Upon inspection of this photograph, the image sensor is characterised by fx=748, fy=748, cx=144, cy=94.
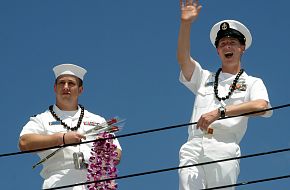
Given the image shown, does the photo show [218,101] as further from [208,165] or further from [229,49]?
[208,165]

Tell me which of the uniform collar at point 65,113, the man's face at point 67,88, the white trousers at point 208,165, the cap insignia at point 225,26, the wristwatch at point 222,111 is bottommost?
the white trousers at point 208,165

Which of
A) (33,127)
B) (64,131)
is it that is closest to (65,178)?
(64,131)

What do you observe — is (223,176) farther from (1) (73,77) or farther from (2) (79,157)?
(1) (73,77)

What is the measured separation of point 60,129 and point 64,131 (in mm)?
59

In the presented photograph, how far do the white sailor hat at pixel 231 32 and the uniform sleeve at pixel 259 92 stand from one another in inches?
21.6

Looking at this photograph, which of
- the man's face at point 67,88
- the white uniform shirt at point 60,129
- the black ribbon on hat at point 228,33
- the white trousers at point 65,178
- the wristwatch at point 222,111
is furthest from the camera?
→ the man's face at point 67,88

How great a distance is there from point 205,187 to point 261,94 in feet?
3.68

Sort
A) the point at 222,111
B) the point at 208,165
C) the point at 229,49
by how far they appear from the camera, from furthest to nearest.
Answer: the point at 229,49
the point at 208,165
the point at 222,111

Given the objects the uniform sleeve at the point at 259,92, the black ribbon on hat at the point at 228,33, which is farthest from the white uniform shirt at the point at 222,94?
the black ribbon on hat at the point at 228,33

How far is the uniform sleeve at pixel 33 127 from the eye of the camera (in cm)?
792

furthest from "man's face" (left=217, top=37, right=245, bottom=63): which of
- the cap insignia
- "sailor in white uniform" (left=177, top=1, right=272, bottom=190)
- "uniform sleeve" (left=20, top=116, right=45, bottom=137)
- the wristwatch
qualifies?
"uniform sleeve" (left=20, top=116, right=45, bottom=137)

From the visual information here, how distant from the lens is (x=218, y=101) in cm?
778

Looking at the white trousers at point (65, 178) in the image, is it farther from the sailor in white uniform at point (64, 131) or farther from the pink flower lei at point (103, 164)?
the pink flower lei at point (103, 164)

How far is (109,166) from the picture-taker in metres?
7.36
